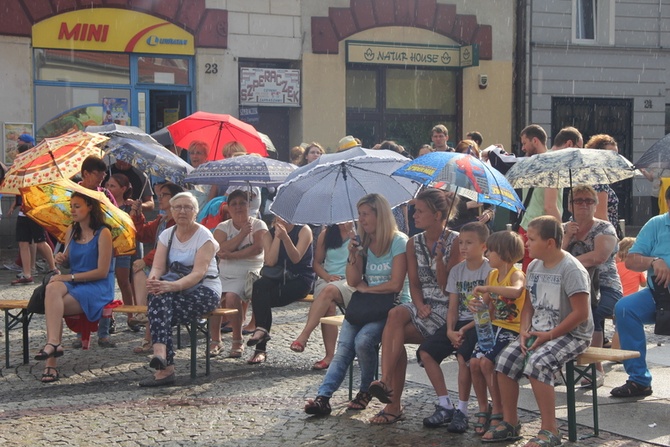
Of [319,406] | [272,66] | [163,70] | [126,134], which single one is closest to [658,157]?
[319,406]

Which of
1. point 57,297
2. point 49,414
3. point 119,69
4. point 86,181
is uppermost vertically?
point 119,69

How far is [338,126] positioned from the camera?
22.7 meters

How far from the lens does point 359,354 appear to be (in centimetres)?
745

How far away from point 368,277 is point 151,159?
3.46 meters

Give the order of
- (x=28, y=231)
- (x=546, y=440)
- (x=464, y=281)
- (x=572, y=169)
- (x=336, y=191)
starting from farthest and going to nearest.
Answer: (x=28, y=231) → (x=336, y=191) → (x=572, y=169) → (x=464, y=281) → (x=546, y=440)

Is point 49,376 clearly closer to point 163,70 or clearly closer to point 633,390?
point 633,390

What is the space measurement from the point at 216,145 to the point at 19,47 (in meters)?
8.41

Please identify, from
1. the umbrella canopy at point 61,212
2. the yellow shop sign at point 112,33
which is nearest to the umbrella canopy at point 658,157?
the umbrella canopy at point 61,212

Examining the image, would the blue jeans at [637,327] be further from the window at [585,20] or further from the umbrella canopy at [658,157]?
the window at [585,20]

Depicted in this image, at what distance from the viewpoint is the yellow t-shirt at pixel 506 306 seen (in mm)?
6852

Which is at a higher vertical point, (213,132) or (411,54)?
(411,54)

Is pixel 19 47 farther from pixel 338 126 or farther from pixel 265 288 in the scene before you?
pixel 265 288

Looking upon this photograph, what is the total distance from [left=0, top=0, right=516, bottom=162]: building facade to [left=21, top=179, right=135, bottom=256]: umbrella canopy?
34.3 ft

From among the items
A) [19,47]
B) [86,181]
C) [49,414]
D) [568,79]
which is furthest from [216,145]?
[568,79]
